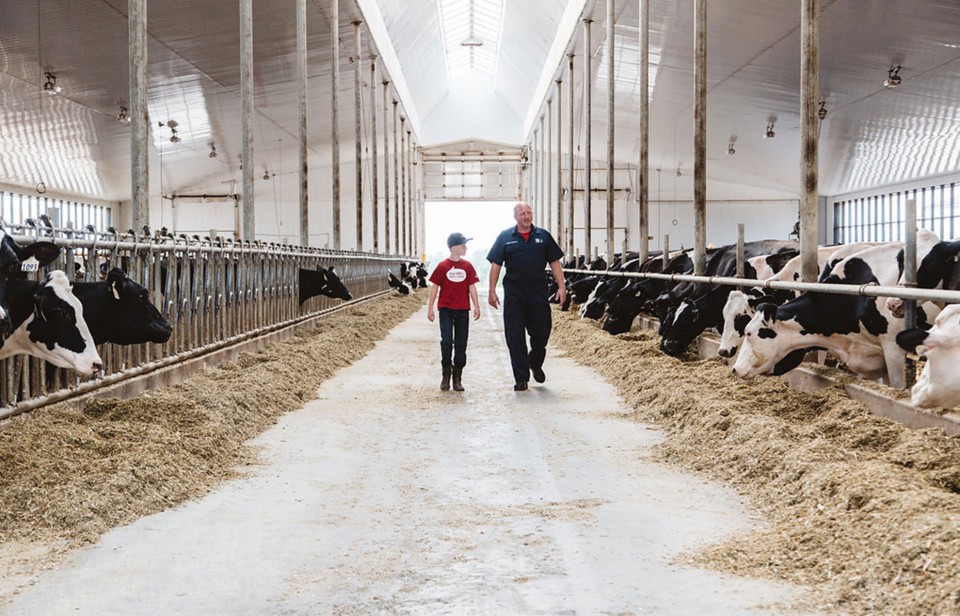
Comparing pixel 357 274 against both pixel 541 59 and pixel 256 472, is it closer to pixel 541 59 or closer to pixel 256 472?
pixel 541 59

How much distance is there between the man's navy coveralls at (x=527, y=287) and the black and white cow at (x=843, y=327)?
7.70 feet

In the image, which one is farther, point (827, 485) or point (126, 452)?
point (126, 452)

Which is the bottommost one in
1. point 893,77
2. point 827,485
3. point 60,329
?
point 827,485

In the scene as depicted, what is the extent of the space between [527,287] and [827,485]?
5.86 m

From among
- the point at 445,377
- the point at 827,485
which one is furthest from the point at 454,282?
the point at 827,485

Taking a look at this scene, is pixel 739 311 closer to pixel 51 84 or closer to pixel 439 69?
pixel 51 84

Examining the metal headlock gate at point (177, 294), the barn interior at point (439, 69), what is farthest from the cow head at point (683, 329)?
the barn interior at point (439, 69)

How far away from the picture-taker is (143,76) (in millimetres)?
10883

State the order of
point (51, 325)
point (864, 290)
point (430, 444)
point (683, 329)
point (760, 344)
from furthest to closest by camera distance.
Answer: point (683, 329) → point (760, 344) → point (430, 444) → point (864, 290) → point (51, 325)

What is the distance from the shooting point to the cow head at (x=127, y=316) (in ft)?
25.5

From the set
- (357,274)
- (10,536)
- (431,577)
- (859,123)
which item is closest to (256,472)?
(10,536)

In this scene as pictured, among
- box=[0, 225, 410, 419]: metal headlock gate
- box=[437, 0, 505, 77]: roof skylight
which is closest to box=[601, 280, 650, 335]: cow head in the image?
box=[0, 225, 410, 419]: metal headlock gate

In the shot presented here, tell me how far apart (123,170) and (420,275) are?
42.2 ft

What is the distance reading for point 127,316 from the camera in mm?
7891
